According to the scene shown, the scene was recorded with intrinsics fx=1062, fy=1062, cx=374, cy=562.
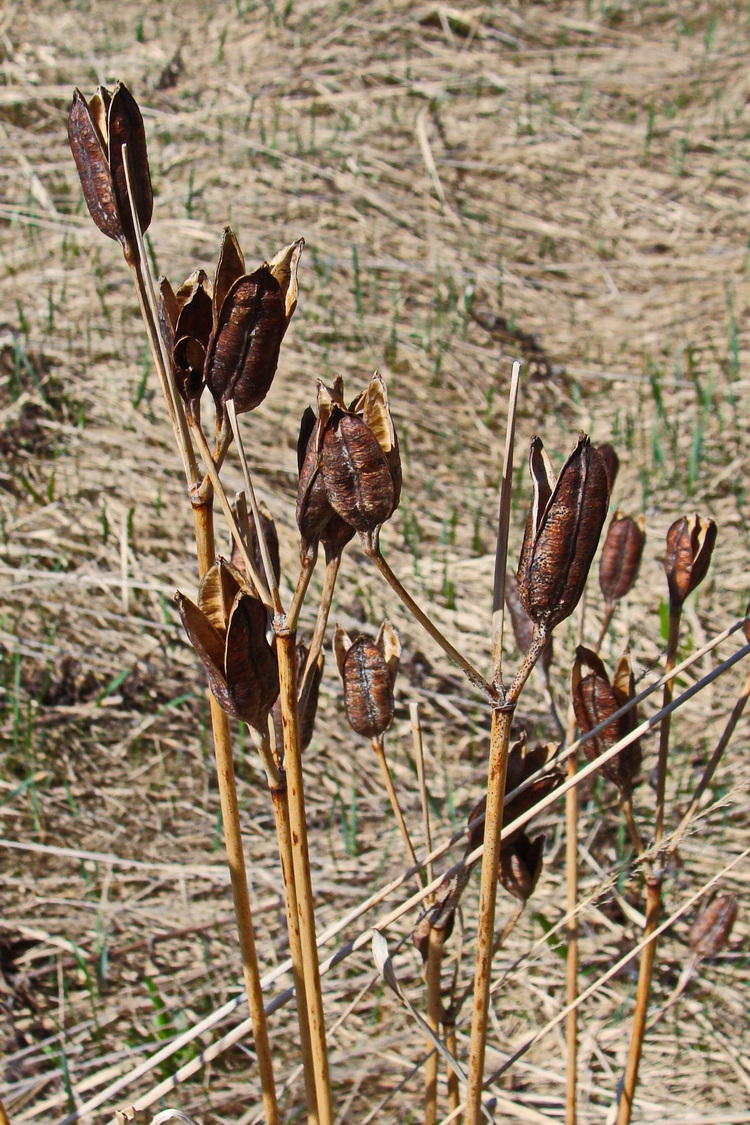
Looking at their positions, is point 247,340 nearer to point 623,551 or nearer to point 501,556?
point 501,556

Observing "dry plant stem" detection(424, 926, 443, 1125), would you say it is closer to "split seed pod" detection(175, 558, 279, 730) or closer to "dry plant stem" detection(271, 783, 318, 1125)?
"dry plant stem" detection(271, 783, 318, 1125)

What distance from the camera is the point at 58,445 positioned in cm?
269

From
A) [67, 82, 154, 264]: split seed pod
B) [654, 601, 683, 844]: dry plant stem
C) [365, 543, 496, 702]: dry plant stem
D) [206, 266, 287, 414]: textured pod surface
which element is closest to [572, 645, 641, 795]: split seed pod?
[654, 601, 683, 844]: dry plant stem

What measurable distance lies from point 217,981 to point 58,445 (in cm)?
140

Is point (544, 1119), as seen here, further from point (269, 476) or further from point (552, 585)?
point (269, 476)

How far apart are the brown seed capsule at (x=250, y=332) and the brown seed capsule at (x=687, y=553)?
1.38 feet

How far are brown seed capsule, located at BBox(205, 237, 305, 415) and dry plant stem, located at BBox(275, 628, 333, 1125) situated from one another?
0.17m

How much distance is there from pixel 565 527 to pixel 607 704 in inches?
12.8

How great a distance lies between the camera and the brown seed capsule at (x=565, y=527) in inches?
26.0

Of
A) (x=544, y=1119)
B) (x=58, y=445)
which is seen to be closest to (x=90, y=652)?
(x=58, y=445)

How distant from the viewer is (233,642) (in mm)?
701

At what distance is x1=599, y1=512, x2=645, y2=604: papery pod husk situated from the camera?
118 centimetres

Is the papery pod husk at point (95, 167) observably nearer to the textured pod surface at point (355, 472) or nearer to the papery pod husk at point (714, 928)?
the textured pod surface at point (355, 472)

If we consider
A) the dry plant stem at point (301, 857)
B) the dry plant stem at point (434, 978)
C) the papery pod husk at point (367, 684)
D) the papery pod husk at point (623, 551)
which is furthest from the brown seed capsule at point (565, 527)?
the papery pod husk at point (623, 551)
